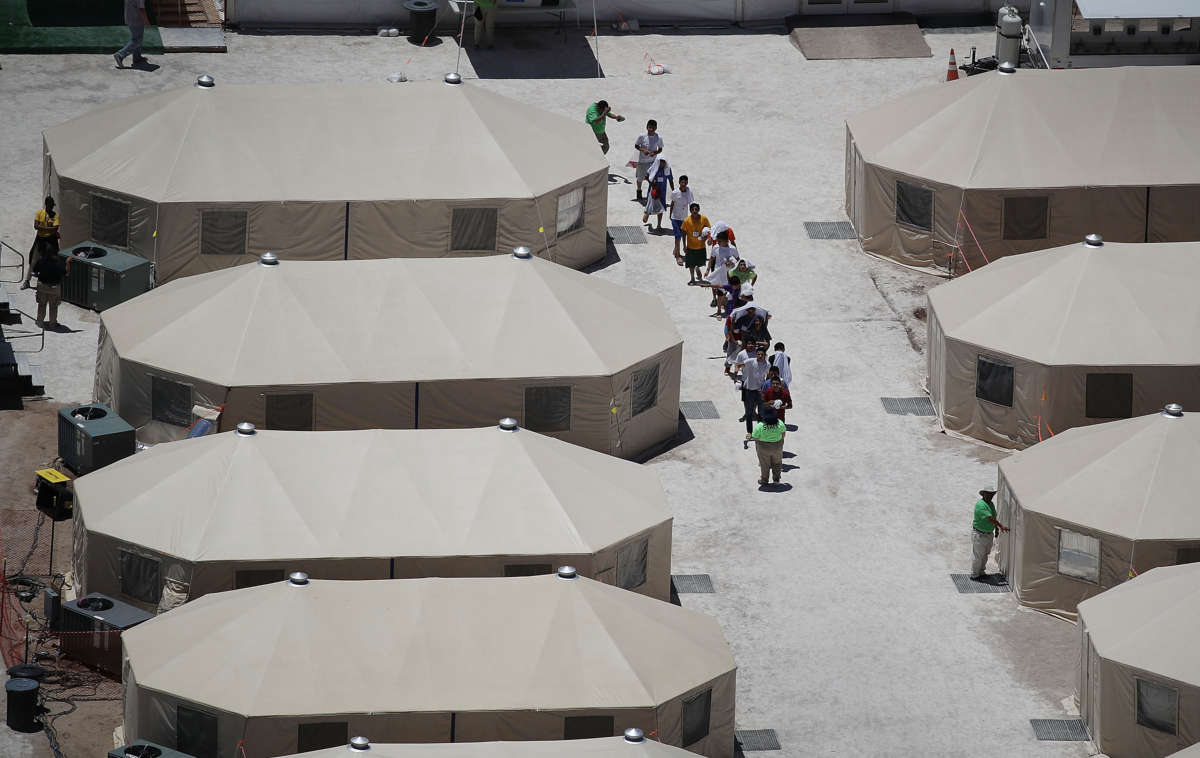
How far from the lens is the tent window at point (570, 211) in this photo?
46.0m

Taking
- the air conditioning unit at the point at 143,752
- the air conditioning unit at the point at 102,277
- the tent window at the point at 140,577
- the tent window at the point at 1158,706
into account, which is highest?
the air conditioning unit at the point at 102,277

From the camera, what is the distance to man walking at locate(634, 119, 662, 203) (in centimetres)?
4809

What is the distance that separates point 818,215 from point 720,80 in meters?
6.45

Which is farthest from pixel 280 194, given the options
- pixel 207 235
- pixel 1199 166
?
pixel 1199 166

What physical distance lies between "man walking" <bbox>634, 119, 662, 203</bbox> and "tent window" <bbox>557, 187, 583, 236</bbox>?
2.34 m

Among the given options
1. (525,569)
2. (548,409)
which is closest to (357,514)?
(525,569)

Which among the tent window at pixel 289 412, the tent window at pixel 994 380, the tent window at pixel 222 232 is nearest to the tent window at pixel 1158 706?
the tent window at pixel 994 380

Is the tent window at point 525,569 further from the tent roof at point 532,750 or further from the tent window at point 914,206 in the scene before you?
the tent window at point 914,206

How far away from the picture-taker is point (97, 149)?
4566 centimetres

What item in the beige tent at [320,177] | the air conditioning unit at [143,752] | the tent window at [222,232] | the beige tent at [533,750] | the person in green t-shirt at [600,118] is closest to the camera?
the beige tent at [533,750]

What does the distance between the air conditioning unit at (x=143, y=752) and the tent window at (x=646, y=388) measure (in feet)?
37.9

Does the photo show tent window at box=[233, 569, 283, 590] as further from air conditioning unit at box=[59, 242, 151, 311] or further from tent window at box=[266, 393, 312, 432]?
air conditioning unit at box=[59, 242, 151, 311]

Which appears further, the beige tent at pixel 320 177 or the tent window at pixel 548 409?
the beige tent at pixel 320 177

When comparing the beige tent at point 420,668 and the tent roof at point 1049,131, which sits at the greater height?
the tent roof at point 1049,131
